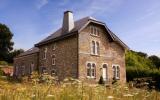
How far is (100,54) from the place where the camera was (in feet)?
114

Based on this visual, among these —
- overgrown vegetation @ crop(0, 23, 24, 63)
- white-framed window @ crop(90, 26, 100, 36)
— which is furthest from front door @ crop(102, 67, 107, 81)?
overgrown vegetation @ crop(0, 23, 24, 63)

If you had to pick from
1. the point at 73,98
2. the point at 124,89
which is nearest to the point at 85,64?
the point at 124,89

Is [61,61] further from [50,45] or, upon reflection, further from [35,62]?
[35,62]

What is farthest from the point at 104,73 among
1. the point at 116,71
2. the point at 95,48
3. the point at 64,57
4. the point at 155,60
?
the point at 155,60

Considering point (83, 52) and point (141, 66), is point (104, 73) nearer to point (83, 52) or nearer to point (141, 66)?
point (83, 52)

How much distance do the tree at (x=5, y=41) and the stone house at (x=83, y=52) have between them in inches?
1149

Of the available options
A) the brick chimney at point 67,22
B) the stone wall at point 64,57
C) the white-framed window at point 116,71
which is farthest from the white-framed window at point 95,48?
the white-framed window at point 116,71

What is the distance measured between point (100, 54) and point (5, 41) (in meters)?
40.0

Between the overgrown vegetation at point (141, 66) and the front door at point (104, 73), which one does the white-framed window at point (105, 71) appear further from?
the overgrown vegetation at point (141, 66)

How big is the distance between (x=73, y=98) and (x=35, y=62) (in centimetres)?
3516

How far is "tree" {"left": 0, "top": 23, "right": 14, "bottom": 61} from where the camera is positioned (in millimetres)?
66750

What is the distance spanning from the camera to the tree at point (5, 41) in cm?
6675

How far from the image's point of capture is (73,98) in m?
5.95

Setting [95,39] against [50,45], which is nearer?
[95,39]
